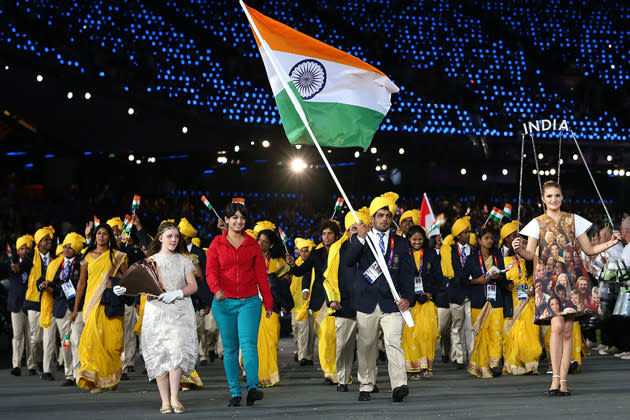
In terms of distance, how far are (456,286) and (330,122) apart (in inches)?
147

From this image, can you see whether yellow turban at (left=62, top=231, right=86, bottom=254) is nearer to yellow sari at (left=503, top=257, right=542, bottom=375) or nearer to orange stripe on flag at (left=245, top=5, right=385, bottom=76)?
orange stripe on flag at (left=245, top=5, right=385, bottom=76)

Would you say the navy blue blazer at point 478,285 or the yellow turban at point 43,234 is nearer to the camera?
the navy blue blazer at point 478,285

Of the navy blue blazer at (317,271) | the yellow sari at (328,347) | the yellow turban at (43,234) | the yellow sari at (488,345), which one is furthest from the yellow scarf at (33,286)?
the yellow sari at (488,345)

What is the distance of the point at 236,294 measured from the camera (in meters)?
8.96

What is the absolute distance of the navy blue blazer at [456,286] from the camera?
12656 mm

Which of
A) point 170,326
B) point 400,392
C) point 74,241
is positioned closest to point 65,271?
point 74,241

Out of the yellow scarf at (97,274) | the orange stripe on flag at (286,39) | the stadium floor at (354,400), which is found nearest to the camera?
the stadium floor at (354,400)

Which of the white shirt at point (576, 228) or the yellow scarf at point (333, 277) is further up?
the white shirt at point (576, 228)

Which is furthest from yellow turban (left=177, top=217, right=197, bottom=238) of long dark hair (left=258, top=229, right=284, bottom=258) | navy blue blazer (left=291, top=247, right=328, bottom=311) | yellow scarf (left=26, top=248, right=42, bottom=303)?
navy blue blazer (left=291, top=247, right=328, bottom=311)

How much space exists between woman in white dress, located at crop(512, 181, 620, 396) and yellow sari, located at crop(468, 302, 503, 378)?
2.28 metres

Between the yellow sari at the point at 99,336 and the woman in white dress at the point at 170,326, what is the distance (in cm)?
194

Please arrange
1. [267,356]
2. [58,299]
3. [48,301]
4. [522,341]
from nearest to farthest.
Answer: [267,356] → [522,341] → [58,299] → [48,301]

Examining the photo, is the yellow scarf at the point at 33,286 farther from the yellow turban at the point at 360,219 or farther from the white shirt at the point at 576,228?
the white shirt at the point at 576,228

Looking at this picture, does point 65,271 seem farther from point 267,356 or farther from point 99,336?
point 267,356
